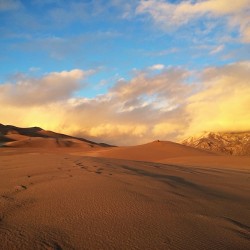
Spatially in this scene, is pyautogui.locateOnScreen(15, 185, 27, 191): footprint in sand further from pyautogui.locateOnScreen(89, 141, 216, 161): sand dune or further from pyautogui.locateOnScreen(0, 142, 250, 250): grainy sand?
pyautogui.locateOnScreen(89, 141, 216, 161): sand dune

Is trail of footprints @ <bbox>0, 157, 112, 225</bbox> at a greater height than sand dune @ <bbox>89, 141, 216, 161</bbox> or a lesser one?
lesser

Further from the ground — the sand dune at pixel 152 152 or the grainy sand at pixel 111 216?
the sand dune at pixel 152 152

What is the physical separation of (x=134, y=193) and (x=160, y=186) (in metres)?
1.21

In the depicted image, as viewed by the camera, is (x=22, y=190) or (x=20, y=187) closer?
(x=22, y=190)

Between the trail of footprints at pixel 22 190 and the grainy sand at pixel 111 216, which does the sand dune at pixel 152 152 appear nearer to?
the trail of footprints at pixel 22 190

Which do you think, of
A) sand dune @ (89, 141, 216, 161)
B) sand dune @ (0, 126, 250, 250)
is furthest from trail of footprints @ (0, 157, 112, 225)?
sand dune @ (89, 141, 216, 161)

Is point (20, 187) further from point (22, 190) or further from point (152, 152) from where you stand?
point (152, 152)

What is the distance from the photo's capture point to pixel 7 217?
3930 millimetres

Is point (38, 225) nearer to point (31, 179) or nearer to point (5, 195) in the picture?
point (5, 195)

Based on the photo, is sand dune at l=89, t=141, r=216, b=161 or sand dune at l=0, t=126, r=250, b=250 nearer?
sand dune at l=0, t=126, r=250, b=250

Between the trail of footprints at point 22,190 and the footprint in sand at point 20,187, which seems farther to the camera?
the footprint in sand at point 20,187

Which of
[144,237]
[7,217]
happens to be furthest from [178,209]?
[7,217]

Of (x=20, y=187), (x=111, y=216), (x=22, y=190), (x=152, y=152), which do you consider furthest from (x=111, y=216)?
(x=152, y=152)

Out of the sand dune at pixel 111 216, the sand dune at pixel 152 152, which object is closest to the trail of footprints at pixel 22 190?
the sand dune at pixel 111 216
